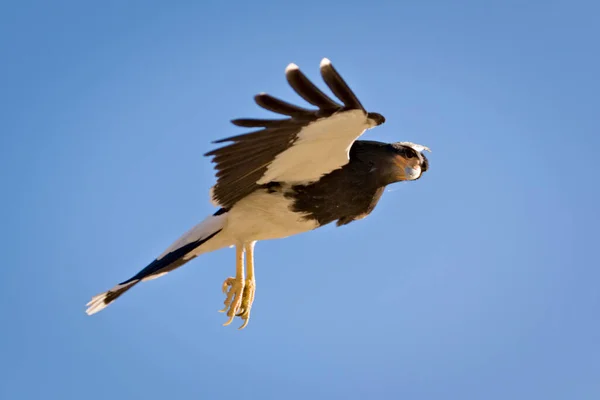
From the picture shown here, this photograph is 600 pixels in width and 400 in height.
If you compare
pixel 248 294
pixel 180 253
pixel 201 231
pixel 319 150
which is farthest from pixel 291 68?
pixel 248 294

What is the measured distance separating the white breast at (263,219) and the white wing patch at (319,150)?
18 centimetres

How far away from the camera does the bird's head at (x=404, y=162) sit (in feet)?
21.2

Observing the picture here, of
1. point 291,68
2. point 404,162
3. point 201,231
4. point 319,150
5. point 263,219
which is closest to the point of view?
point 291,68

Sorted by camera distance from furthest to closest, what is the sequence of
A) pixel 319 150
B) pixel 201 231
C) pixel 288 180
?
pixel 201 231
pixel 288 180
pixel 319 150

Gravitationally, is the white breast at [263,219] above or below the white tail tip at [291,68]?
below

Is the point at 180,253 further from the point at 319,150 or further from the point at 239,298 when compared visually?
the point at 319,150

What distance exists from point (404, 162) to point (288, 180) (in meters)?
0.89

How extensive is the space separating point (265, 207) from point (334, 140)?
83 cm

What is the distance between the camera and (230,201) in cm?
621

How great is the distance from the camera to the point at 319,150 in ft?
19.2

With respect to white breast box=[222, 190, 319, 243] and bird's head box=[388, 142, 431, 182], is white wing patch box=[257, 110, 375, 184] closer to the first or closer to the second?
white breast box=[222, 190, 319, 243]

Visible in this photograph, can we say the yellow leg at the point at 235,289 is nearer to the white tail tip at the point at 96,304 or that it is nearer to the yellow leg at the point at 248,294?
the yellow leg at the point at 248,294

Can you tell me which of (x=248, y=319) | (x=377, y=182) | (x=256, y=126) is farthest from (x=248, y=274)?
(x=256, y=126)

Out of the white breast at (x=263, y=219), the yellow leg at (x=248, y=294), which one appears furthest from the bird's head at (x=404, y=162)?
the yellow leg at (x=248, y=294)
